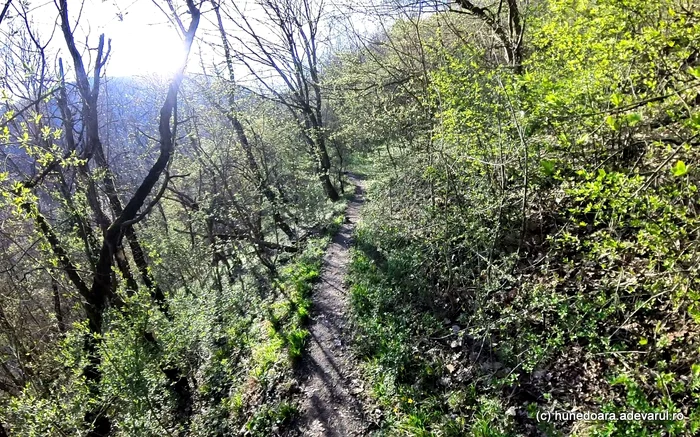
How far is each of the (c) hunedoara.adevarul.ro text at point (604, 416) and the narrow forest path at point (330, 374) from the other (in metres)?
2.16

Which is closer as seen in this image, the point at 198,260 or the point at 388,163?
the point at 388,163

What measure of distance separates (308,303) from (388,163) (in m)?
4.57

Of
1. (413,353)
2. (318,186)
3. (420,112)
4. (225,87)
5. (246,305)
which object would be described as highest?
(225,87)

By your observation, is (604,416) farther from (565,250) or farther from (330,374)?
(330,374)

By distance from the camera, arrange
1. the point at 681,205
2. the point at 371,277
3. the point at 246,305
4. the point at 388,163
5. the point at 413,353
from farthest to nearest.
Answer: the point at 388,163 → the point at 246,305 → the point at 371,277 → the point at 413,353 → the point at 681,205

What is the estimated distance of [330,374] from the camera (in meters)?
5.76

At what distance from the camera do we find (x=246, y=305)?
9727 millimetres

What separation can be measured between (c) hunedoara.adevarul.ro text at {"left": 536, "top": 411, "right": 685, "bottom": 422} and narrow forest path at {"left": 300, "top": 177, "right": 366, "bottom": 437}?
2156 millimetres

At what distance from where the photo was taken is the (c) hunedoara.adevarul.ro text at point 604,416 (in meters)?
2.71

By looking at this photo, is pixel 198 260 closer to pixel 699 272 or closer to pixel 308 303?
pixel 308 303

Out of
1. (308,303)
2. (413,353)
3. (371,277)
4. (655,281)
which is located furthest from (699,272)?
(308,303)

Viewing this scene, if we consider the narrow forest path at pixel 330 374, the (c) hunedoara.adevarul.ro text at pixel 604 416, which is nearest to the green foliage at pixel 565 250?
the (c) hunedoara.adevarul.ro text at pixel 604 416

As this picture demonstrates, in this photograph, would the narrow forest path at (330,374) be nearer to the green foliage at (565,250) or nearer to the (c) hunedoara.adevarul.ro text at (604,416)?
the green foliage at (565,250)

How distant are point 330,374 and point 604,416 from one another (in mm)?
3663
